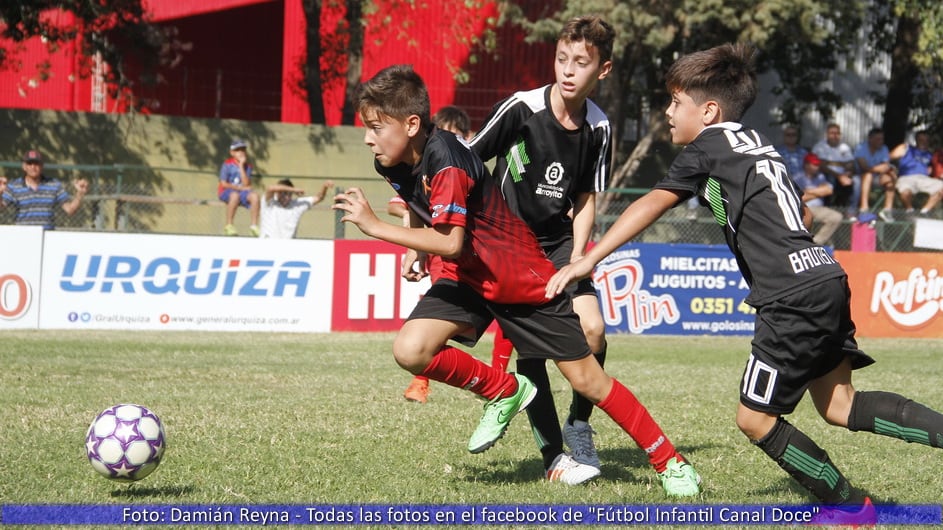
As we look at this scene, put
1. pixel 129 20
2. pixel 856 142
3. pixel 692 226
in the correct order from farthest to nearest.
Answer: pixel 856 142 < pixel 129 20 < pixel 692 226

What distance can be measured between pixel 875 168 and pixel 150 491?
15.7 metres

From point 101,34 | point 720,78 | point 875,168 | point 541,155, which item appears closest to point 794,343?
point 720,78

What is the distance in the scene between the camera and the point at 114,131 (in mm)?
18625

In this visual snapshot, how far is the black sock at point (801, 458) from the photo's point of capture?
13.6ft

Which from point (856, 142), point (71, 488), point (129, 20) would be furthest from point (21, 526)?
point (856, 142)

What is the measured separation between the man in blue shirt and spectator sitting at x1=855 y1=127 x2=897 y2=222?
480 inches

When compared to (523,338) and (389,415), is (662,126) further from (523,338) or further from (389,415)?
(523,338)

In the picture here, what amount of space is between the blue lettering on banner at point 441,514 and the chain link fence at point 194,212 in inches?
394

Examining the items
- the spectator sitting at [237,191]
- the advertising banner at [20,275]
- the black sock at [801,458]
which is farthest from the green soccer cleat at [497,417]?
the spectator sitting at [237,191]


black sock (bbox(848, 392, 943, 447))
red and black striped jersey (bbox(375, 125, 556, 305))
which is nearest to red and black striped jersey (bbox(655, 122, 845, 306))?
black sock (bbox(848, 392, 943, 447))

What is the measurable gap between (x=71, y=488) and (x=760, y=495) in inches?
121

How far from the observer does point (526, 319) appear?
4801mm

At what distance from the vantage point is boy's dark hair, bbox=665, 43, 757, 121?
4.42 m

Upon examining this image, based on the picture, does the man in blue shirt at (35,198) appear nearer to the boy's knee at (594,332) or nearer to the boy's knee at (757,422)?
the boy's knee at (594,332)
